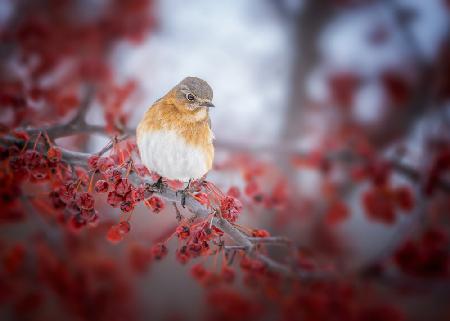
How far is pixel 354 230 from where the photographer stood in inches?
201

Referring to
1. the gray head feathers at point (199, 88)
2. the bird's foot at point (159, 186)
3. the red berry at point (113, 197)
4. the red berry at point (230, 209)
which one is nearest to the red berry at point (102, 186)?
the red berry at point (113, 197)

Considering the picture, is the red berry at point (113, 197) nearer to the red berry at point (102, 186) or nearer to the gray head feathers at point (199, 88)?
the red berry at point (102, 186)

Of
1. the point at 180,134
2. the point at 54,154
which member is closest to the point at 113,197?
the point at 54,154

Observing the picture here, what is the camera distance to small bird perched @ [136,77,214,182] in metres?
1.56

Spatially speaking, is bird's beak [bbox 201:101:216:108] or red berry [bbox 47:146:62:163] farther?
bird's beak [bbox 201:101:216:108]

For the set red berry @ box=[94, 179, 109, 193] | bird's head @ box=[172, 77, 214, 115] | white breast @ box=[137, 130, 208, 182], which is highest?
bird's head @ box=[172, 77, 214, 115]

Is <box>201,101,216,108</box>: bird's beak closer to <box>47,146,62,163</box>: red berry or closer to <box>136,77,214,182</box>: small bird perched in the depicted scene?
<box>136,77,214,182</box>: small bird perched

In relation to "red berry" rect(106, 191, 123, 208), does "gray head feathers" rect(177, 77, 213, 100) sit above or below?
above

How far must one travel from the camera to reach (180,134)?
162cm

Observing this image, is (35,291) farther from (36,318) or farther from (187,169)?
(187,169)

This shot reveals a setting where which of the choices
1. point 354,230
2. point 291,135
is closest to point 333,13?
point 291,135

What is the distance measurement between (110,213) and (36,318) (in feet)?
6.96

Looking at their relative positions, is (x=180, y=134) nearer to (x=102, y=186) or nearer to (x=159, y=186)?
(x=159, y=186)

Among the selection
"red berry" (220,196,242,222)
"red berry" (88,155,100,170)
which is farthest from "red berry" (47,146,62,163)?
"red berry" (220,196,242,222)
